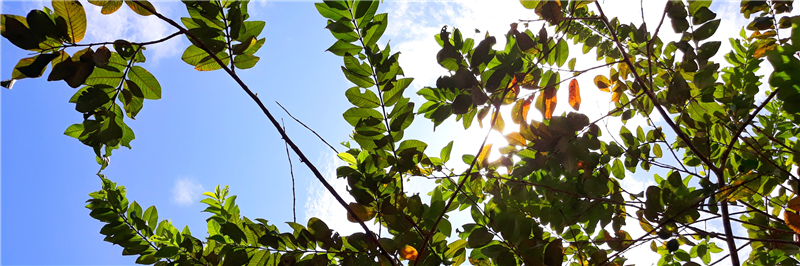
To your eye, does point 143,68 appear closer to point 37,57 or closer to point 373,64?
point 37,57

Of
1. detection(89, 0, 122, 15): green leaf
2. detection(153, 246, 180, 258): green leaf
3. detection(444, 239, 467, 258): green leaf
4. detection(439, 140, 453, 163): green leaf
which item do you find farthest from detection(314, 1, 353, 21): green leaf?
detection(153, 246, 180, 258): green leaf

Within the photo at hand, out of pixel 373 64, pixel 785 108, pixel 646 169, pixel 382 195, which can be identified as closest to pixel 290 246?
pixel 382 195

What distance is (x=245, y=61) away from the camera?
1.36m

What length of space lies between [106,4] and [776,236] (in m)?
2.84

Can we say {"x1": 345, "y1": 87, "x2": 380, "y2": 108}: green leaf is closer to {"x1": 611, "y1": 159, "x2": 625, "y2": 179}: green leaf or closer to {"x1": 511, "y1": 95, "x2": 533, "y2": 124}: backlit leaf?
{"x1": 511, "y1": 95, "x2": 533, "y2": 124}: backlit leaf

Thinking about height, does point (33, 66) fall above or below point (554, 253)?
above

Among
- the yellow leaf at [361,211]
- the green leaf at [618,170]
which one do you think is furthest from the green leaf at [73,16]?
the green leaf at [618,170]

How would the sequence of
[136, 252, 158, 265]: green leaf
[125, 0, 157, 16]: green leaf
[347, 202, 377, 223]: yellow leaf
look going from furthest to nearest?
[136, 252, 158, 265]: green leaf
[347, 202, 377, 223]: yellow leaf
[125, 0, 157, 16]: green leaf

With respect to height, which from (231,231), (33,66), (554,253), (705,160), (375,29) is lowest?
(554,253)

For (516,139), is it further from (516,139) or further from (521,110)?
(521,110)

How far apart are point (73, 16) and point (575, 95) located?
1.65m

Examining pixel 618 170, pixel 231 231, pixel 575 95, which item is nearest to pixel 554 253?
pixel 575 95

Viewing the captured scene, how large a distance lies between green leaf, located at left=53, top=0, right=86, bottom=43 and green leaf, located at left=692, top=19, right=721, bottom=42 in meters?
2.16

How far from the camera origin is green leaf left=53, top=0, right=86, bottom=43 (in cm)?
108
